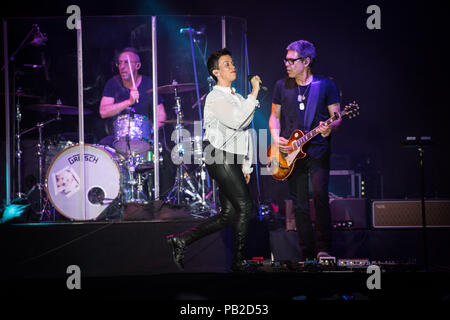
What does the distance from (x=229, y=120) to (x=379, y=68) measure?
465 cm

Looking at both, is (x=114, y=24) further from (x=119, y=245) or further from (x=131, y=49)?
(x=119, y=245)

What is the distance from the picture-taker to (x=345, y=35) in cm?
723

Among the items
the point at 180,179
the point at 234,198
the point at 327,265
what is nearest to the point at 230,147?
the point at 234,198

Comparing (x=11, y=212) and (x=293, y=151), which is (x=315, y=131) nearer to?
(x=293, y=151)

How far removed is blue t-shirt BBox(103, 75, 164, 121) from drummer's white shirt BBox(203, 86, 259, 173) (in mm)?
2915

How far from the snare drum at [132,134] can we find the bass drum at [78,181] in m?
0.23

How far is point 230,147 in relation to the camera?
3.84 meters

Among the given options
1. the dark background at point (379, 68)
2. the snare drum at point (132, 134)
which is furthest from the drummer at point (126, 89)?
the dark background at point (379, 68)

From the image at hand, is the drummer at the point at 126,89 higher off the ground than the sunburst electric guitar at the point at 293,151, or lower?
higher

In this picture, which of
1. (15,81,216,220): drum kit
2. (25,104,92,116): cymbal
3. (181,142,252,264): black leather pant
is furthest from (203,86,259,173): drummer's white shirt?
(25,104,92,116): cymbal

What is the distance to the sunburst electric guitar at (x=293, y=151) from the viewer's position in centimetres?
442

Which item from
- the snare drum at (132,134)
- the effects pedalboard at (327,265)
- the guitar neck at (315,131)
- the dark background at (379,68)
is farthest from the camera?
the dark background at (379,68)

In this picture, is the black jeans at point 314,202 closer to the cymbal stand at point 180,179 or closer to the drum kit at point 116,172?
the drum kit at point 116,172
